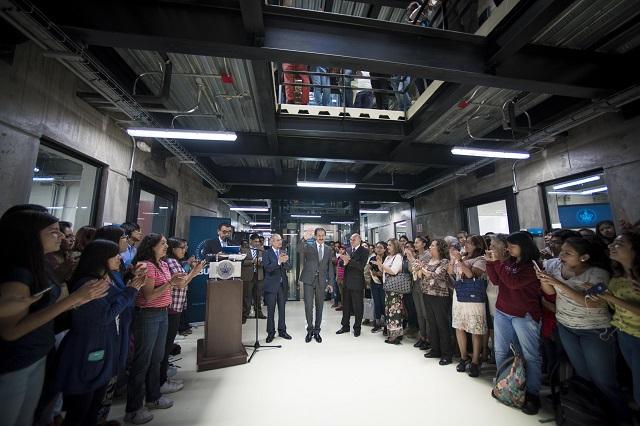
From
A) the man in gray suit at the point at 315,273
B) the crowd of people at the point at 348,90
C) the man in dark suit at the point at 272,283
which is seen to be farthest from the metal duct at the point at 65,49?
the man in gray suit at the point at 315,273

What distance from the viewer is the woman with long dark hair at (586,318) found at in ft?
6.66

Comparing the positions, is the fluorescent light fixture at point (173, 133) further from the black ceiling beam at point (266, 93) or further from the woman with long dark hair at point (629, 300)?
the woman with long dark hair at point (629, 300)

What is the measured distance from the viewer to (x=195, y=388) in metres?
2.77

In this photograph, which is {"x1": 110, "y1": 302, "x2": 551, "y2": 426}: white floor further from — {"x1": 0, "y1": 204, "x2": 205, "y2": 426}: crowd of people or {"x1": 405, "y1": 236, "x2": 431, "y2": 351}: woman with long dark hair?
{"x1": 0, "y1": 204, "x2": 205, "y2": 426}: crowd of people

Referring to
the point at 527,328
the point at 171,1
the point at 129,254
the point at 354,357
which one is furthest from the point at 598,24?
the point at 129,254

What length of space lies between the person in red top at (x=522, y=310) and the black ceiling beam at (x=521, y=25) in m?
1.77

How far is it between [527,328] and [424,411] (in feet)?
3.93

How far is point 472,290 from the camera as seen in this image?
3.08m

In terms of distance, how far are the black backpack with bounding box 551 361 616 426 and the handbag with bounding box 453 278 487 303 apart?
1.01 meters

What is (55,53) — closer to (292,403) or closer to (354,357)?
(292,403)

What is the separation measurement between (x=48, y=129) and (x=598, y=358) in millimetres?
5282

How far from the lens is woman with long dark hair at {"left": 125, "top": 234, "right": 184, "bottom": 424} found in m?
2.18

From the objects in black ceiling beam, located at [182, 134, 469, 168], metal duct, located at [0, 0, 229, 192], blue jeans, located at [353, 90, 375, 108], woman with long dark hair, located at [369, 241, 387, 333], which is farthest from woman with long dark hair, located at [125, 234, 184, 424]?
blue jeans, located at [353, 90, 375, 108]

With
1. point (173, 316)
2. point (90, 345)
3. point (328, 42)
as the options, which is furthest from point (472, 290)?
point (90, 345)
